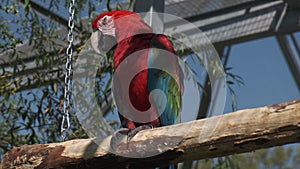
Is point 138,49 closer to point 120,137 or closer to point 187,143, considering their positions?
point 120,137

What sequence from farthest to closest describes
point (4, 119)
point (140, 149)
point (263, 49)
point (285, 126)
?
point (263, 49) → point (4, 119) → point (140, 149) → point (285, 126)

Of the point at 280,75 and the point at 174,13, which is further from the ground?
the point at 174,13

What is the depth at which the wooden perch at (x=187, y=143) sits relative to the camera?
34.9 inches

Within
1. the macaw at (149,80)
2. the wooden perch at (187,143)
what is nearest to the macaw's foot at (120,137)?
the wooden perch at (187,143)

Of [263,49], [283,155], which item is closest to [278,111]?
[263,49]

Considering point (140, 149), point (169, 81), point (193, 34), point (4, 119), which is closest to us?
point (140, 149)

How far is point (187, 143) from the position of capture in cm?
96

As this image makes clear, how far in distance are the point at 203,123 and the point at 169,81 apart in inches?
19.2

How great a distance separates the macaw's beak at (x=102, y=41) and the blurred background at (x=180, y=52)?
219 mm

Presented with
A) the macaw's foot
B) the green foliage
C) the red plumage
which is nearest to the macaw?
the red plumage

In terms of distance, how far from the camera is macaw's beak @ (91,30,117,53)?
1575 millimetres

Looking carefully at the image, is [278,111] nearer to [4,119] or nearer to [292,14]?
[4,119]

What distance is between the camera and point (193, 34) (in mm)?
2482

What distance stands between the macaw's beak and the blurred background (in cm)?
22
